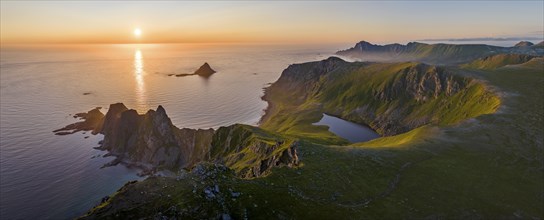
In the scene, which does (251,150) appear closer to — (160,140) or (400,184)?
(400,184)

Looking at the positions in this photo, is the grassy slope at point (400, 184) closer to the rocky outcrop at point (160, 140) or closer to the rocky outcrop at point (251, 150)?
the rocky outcrop at point (251, 150)

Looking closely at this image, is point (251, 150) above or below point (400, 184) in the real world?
below

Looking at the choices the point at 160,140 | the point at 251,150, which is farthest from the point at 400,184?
the point at 160,140

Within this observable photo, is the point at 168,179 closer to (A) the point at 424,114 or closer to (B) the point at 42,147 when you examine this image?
(B) the point at 42,147

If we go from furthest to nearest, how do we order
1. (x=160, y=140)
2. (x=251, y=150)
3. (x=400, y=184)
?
(x=160, y=140)
(x=251, y=150)
(x=400, y=184)

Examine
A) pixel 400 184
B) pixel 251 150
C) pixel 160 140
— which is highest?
pixel 400 184

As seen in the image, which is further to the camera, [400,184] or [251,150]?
[251,150]

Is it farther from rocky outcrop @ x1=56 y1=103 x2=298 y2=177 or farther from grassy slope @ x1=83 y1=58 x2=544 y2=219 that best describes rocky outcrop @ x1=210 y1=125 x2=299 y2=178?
grassy slope @ x1=83 y1=58 x2=544 y2=219

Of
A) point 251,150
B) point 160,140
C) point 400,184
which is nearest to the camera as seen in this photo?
point 400,184

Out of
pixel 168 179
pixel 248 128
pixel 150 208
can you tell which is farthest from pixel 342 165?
pixel 248 128
